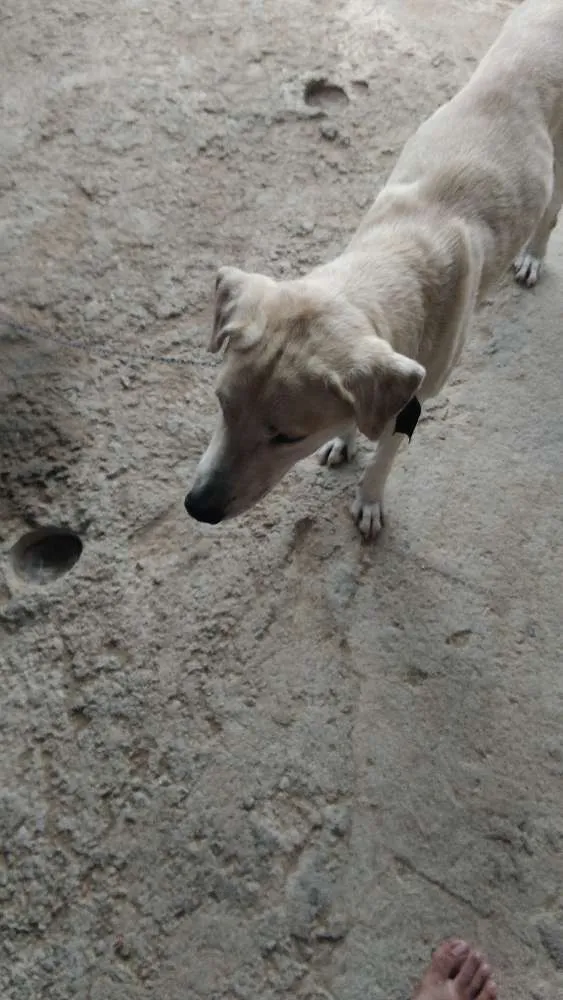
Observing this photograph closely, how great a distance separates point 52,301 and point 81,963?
2396mm

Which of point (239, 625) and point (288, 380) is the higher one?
point (288, 380)

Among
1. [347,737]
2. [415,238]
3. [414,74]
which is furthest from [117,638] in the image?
[414,74]

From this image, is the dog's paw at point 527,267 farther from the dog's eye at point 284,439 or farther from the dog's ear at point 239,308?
the dog's eye at point 284,439

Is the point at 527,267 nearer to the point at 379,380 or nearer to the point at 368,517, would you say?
the point at 368,517

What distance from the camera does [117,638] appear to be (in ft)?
8.77

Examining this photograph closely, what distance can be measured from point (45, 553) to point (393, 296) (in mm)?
1515

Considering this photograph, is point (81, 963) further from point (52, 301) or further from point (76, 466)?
point (52, 301)

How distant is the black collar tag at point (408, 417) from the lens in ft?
7.20

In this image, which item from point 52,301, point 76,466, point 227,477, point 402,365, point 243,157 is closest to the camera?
Result: point 402,365

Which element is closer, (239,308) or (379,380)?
(379,380)

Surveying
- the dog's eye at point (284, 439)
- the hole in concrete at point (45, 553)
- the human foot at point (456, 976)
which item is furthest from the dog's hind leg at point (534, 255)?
the human foot at point (456, 976)

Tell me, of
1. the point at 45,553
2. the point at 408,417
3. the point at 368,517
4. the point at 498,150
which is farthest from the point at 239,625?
the point at 498,150

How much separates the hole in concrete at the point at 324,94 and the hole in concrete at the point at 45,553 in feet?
8.40

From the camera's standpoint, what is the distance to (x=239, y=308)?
2145 millimetres
